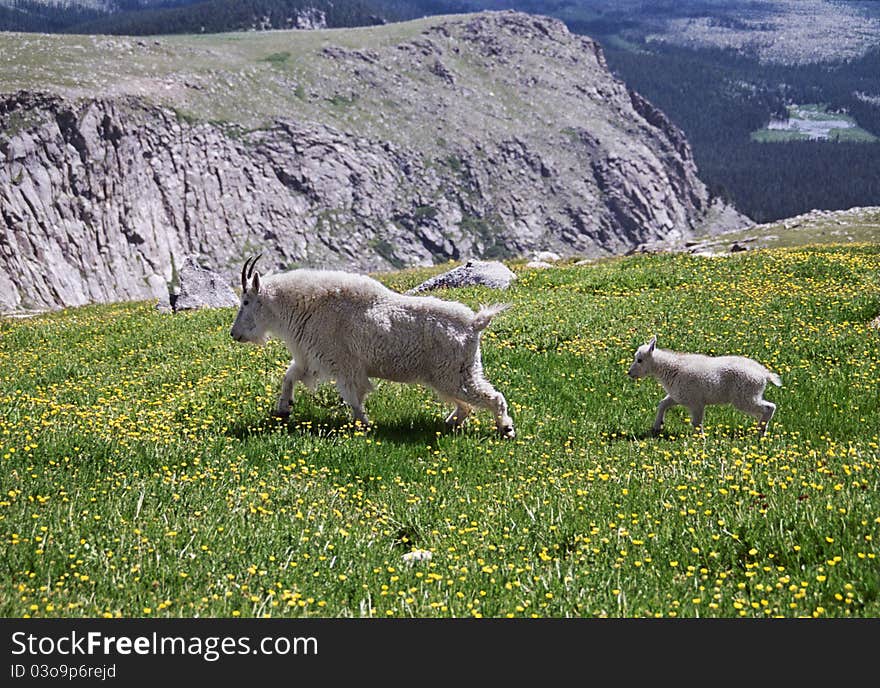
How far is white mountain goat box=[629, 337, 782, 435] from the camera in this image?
40.0 feet

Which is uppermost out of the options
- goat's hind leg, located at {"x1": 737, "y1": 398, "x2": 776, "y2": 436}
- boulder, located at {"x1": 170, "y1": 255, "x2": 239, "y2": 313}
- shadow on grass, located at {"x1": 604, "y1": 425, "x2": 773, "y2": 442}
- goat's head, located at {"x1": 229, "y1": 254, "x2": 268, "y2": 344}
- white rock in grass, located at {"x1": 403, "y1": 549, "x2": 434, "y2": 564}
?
goat's head, located at {"x1": 229, "y1": 254, "x2": 268, "y2": 344}

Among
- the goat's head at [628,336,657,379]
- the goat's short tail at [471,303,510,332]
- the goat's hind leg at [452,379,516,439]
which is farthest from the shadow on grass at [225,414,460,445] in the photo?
the goat's head at [628,336,657,379]

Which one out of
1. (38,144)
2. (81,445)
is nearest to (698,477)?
(81,445)

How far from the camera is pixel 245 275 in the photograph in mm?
12398

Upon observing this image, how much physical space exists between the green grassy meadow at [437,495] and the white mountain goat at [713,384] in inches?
17.6

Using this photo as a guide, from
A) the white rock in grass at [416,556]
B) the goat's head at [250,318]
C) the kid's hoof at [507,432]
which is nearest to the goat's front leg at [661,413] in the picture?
the kid's hoof at [507,432]

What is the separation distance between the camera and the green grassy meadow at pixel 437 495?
6.30 m

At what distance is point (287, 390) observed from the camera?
1254 cm

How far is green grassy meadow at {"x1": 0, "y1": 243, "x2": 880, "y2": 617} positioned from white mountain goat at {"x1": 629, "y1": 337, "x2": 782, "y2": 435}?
1.46 ft

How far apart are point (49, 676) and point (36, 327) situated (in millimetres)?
21917

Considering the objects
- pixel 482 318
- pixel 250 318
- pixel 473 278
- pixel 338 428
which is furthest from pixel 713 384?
pixel 473 278

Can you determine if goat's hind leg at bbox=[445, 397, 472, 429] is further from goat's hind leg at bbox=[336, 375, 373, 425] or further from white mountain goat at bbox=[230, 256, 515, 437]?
goat's hind leg at bbox=[336, 375, 373, 425]

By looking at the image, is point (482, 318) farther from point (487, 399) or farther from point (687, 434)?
point (687, 434)

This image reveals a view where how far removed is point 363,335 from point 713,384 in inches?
212
